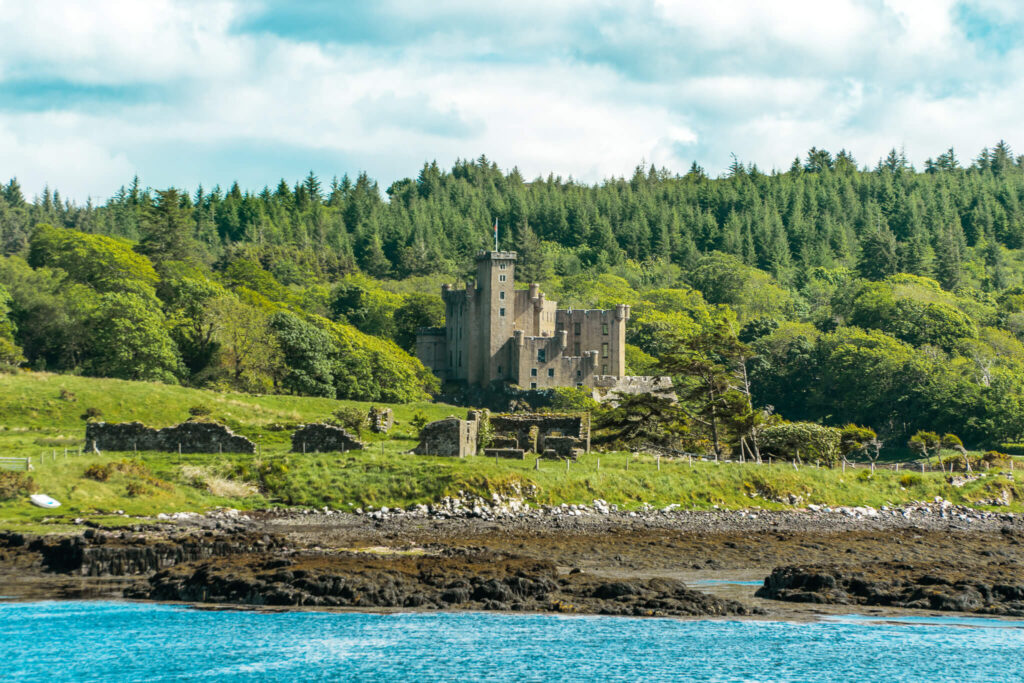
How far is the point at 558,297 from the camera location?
5876 inches

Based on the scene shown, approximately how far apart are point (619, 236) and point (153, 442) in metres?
146

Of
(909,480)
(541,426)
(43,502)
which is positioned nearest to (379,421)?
(541,426)

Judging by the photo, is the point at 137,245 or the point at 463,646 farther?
the point at 137,245

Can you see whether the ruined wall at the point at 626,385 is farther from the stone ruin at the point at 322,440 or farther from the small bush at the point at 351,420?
the stone ruin at the point at 322,440

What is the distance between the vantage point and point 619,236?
620 ft

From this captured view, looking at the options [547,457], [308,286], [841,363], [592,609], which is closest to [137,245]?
[308,286]

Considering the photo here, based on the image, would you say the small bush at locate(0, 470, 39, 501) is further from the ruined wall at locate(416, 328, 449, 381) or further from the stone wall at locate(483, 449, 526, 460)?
the ruined wall at locate(416, 328, 449, 381)

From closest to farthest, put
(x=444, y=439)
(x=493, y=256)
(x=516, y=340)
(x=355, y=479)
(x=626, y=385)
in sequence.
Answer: (x=355, y=479) < (x=444, y=439) < (x=626, y=385) < (x=516, y=340) < (x=493, y=256)

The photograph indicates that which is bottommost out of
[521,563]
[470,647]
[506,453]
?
[470,647]

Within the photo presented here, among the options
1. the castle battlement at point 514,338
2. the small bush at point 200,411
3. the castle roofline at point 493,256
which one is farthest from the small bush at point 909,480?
the castle roofline at point 493,256

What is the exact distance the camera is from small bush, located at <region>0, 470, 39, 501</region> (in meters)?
38.0

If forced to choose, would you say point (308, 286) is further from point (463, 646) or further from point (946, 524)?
point (463, 646)

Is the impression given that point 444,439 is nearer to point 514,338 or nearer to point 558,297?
point 514,338

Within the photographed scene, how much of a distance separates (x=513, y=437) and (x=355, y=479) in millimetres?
12158
